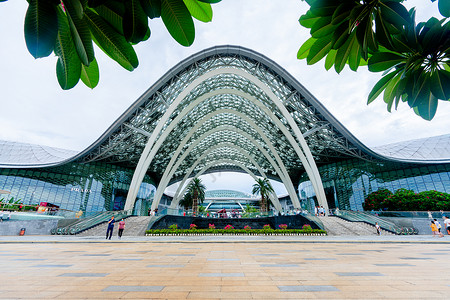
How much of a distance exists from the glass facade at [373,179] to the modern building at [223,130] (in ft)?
0.41

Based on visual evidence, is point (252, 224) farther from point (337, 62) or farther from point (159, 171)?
point (337, 62)

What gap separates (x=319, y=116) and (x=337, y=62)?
2821 centimetres

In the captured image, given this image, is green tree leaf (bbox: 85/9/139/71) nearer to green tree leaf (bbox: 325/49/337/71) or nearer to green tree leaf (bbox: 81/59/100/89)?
green tree leaf (bbox: 81/59/100/89)

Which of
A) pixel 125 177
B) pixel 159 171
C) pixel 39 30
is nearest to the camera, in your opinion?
pixel 39 30

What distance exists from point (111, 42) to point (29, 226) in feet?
80.7

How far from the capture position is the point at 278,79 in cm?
2677

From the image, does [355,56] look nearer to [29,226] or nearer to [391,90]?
[391,90]

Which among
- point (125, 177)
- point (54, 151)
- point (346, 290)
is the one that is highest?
point (54, 151)

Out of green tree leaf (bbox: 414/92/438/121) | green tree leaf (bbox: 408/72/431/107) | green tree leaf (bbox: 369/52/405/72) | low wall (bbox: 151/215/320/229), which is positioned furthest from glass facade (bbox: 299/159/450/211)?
green tree leaf (bbox: 369/52/405/72)

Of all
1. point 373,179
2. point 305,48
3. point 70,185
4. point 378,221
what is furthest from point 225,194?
point 305,48

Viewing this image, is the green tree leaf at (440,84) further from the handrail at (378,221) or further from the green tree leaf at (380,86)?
the handrail at (378,221)

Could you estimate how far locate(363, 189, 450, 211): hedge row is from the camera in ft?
73.7

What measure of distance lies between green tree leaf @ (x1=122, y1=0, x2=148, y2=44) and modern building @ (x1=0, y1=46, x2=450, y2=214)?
25734 mm

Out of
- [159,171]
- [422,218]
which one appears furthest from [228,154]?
[422,218]
